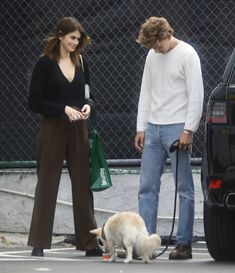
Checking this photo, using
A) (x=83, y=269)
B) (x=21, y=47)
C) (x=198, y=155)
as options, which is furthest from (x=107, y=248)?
(x=21, y=47)

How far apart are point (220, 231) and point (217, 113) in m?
0.90

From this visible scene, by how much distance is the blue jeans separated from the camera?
8.66 m

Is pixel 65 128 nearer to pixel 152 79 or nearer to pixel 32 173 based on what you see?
pixel 152 79

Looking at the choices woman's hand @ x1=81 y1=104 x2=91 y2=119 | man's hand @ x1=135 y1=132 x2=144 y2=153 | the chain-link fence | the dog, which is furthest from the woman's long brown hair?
the chain-link fence

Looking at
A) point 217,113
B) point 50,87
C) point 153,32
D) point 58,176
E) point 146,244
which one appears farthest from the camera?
point 58,176

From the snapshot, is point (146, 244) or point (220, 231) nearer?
point (146, 244)

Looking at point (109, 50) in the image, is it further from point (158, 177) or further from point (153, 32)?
point (158, 177)

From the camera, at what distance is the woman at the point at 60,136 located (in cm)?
891

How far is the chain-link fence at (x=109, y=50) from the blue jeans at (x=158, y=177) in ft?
7.04

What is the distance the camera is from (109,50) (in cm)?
1116

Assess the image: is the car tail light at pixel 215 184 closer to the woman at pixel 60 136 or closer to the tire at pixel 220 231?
the tire at pixel 220 231

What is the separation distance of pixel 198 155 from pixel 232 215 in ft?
8.61

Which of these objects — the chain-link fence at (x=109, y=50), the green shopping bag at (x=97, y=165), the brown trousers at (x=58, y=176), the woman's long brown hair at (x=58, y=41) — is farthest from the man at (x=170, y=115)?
the chain-link fence at (x=109, y=50)

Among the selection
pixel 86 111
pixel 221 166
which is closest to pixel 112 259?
pixel 221 166
